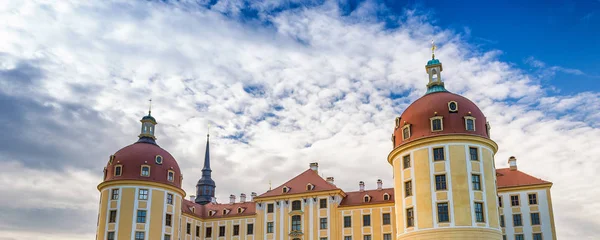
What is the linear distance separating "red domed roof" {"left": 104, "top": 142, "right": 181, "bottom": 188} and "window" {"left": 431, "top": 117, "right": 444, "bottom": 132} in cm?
2689

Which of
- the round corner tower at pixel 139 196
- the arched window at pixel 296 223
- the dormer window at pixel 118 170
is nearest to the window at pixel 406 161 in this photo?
the arched window at pixel 296 223

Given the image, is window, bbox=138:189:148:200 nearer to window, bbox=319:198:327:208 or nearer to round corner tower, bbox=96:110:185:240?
round corner tower, bbox=96:110:185:240

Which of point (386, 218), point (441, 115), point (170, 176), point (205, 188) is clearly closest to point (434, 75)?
point (441, 115)

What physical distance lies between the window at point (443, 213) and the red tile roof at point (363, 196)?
16.9 m

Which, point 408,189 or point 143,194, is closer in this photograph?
point 408,189

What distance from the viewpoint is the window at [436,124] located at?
4178 centimetres

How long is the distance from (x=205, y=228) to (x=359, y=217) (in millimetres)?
18791

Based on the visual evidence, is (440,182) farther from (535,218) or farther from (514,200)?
(535,218)

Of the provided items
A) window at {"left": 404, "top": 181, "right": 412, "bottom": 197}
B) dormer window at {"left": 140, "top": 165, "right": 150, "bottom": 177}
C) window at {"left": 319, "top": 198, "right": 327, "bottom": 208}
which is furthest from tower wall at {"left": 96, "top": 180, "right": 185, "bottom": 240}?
window at {"left": 404, "top": 181, "right": 412, "bottom": 197}

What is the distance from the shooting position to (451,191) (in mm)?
40156

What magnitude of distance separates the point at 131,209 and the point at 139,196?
1408 millimetres

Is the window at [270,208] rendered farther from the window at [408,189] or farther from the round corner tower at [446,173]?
the window at [408,189]

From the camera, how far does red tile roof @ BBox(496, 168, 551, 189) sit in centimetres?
5450

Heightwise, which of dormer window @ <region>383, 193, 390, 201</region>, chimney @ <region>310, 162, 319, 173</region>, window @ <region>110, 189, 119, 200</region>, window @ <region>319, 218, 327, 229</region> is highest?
chimney @ <region>310, 162, 319, 173</region>
